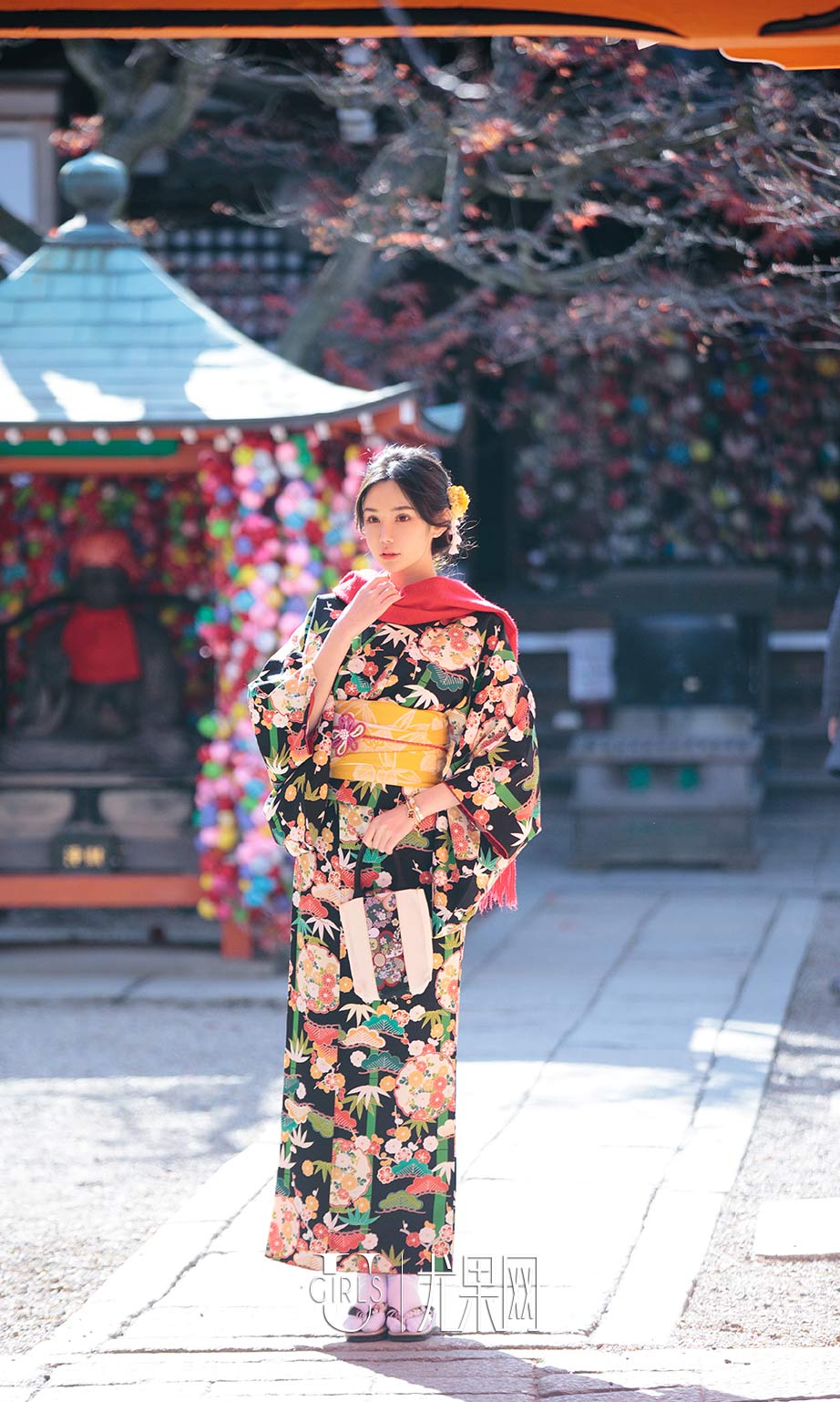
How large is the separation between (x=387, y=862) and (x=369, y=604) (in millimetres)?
532

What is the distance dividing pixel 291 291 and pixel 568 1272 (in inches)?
345

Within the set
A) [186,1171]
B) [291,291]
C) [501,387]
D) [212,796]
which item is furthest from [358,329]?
[186,1171]

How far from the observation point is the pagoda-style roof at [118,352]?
7309mm

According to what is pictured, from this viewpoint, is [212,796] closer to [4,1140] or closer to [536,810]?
[4,1140]

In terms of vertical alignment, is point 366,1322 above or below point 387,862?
below

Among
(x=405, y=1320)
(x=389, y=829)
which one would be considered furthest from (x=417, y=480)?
(x=405, y=1320)

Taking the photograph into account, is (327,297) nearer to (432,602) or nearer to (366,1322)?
(432,602)

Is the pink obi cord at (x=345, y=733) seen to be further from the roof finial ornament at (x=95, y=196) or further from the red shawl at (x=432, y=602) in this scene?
the roof finial ornament at (x=95, y=196)

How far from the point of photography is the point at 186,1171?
16.9 ft

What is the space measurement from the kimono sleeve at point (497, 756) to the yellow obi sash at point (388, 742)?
0.05 m

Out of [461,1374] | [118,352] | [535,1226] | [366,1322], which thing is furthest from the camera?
[118,352]

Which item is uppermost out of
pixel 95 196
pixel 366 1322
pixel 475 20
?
pixel 95 196

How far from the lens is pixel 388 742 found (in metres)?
3.74

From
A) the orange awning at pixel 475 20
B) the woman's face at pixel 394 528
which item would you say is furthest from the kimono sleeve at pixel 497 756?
the orange awning at pixel 475 20
